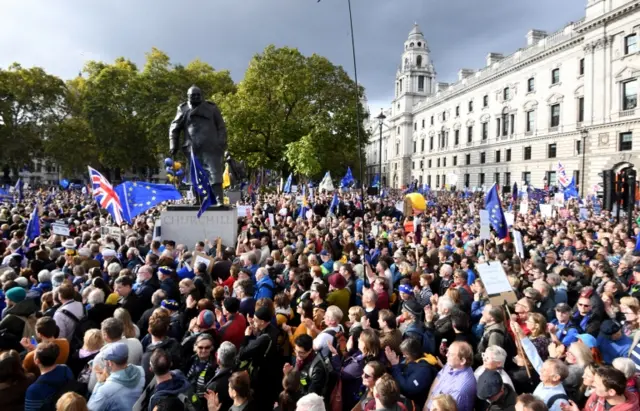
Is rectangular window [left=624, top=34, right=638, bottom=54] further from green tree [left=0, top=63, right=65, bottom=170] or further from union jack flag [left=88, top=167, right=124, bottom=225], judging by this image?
green tree [left=0, top=63, right=65, bottom=170]

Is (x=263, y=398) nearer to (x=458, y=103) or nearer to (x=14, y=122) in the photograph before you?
(x=14, y=122)

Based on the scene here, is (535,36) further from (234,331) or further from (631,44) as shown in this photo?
(234,331)

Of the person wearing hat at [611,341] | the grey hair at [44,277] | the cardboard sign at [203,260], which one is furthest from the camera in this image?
the cardboard sign at [203,260]

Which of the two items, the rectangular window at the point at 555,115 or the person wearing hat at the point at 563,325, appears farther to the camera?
the rectangular window at the point at 555,115

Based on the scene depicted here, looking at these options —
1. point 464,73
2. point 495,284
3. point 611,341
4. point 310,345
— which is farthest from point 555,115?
point 310,345

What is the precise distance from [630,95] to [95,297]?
41.9m

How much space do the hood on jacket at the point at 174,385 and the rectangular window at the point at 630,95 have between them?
41.3 meters

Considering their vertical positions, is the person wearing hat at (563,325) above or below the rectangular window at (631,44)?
below

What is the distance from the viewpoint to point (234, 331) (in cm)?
446

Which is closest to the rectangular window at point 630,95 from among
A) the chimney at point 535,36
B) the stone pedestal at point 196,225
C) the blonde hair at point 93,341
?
the chimney at point 535,36

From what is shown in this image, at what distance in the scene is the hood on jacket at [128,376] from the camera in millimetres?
3246

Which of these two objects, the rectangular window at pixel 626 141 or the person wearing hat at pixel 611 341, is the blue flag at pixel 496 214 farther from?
the rectangular window at pixel 626 141

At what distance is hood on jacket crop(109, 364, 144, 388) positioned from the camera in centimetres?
325

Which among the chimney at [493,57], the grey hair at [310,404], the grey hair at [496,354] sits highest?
the chimney at [493,57]
